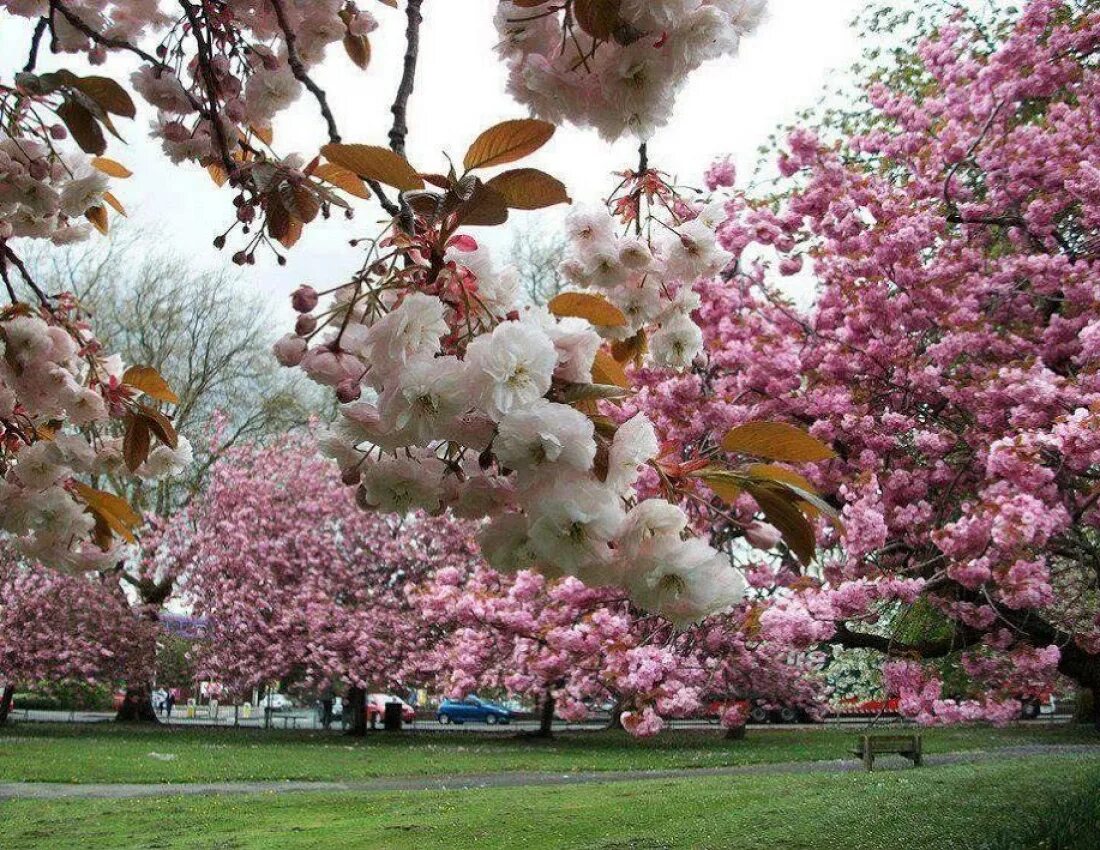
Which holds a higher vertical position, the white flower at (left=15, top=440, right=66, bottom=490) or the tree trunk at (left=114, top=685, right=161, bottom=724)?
the white flower at (left=15, top=440, right=66, bottom=490)

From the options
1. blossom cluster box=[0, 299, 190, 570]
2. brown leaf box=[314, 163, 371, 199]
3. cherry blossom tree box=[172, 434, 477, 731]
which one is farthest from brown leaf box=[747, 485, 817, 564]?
cherry blossom tree box=[172, 434, 477, 731]

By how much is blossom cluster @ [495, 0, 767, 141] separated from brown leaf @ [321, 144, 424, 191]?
0.72 feet

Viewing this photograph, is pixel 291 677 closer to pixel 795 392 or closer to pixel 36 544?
pixel 795 392

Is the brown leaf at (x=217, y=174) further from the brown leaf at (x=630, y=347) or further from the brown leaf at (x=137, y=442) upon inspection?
the brown leaf at (x=630, y=347)

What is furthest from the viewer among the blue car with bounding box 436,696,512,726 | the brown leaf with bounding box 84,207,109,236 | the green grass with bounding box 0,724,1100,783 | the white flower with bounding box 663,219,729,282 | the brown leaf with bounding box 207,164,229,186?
the blue car with bounding box 436,696,512,726

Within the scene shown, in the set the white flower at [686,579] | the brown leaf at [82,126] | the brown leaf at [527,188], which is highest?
the brown leaf at [82,126]

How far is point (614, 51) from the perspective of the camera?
108 cm

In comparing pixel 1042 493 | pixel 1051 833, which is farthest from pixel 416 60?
pixel 1051 833

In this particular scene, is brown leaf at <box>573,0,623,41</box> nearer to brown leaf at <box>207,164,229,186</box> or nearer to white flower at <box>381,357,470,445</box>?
white flower at <box>381,357,470,445</box>

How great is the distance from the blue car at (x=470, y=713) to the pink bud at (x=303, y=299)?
3187cm

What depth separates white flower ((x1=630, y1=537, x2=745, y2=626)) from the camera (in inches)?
38.0

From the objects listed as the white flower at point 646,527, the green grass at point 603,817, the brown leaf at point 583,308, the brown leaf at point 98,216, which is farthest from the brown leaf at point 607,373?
the green grass at point 603,817

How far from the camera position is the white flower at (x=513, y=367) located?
0.87 m

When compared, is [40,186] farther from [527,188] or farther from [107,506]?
[527,188]
